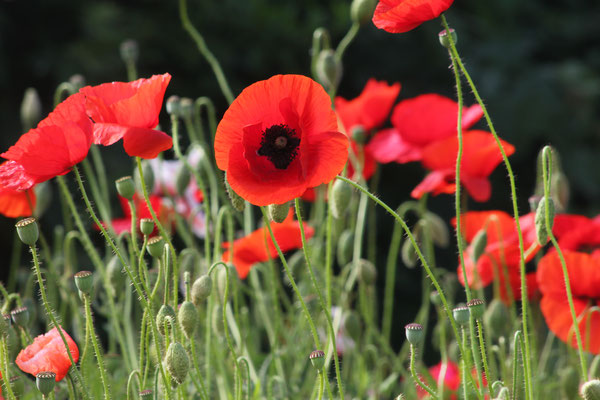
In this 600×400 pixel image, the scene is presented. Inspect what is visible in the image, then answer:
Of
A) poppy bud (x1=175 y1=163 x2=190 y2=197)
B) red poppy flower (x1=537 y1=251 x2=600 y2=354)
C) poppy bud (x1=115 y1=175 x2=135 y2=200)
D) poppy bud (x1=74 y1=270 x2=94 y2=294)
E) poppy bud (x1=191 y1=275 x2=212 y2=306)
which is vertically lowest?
red poppy flower (x1=537 y1=251 x2=600 y2=354)

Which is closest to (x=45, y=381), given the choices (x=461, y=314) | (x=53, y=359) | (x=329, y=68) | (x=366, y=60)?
(x=53, y=359)

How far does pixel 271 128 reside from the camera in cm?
77

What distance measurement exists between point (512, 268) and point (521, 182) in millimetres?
1613

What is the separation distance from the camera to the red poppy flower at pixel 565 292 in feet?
3.21

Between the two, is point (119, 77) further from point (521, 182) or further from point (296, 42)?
point (521, 182)

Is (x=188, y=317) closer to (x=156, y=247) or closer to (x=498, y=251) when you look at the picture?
(x=156, y=247)

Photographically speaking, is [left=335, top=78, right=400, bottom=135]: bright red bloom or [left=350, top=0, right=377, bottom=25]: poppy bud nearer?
[left=350, top=0, right=377, bottom=25]: poppy bud

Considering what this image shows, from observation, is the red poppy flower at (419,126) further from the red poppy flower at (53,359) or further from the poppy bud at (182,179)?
the red poppy flower at (53,359)

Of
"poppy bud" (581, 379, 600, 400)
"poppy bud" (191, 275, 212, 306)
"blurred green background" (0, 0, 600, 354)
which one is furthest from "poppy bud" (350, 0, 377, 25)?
"blurred green background" (0, 0, 600, 354)

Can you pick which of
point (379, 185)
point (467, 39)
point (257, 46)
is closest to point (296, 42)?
point (257, 46)

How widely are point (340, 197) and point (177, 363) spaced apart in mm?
276

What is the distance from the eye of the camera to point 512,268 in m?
1.17

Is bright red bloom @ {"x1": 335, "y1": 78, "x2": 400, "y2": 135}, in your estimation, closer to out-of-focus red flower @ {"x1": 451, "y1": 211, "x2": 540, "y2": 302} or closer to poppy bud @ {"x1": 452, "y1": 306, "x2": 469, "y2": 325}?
out-of-focus red flower @ {"x1": 451, "y1": 211, "x2": 540, "y2": 302}

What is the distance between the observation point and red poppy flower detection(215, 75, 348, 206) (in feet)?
2.34
